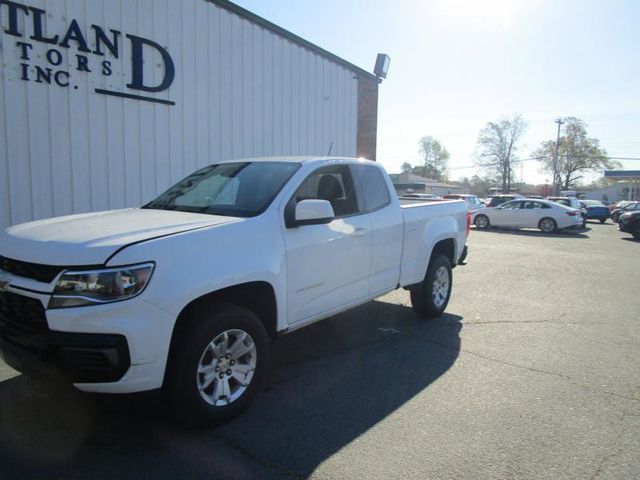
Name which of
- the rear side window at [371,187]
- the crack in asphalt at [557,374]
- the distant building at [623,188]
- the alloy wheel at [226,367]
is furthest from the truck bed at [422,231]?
the distant building at [623,188]

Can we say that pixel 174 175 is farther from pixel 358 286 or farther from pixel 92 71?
pixel 358 286

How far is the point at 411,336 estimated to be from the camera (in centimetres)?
536

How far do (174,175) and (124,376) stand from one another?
21.4 ft

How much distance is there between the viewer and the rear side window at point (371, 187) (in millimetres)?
4859

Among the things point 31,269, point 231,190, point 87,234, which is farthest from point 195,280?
point 231,190

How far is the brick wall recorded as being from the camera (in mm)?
13586

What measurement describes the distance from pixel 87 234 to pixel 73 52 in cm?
549

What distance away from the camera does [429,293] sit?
5.90m

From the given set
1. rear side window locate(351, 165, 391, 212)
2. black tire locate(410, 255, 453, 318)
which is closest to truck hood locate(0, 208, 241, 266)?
rear side window locate(351, 165, 391, 212)

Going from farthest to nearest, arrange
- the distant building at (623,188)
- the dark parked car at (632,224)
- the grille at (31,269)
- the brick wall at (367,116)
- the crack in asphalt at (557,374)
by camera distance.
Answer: the distant building at (623,188), the dark parked car at (632,224), the brick wall at (367,116), the crack in asphalt at (557,374), the grille at (31,269)

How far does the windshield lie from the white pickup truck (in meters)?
0.02

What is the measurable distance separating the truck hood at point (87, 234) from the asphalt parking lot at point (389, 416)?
33.2 inches

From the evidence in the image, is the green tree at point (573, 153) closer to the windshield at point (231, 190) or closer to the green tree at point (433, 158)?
the green tree at point (433, 158)

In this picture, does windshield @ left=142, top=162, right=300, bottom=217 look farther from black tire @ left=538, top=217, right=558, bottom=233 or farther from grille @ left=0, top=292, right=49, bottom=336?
black tire @ left=538, top=217, right=558, bottom=233
